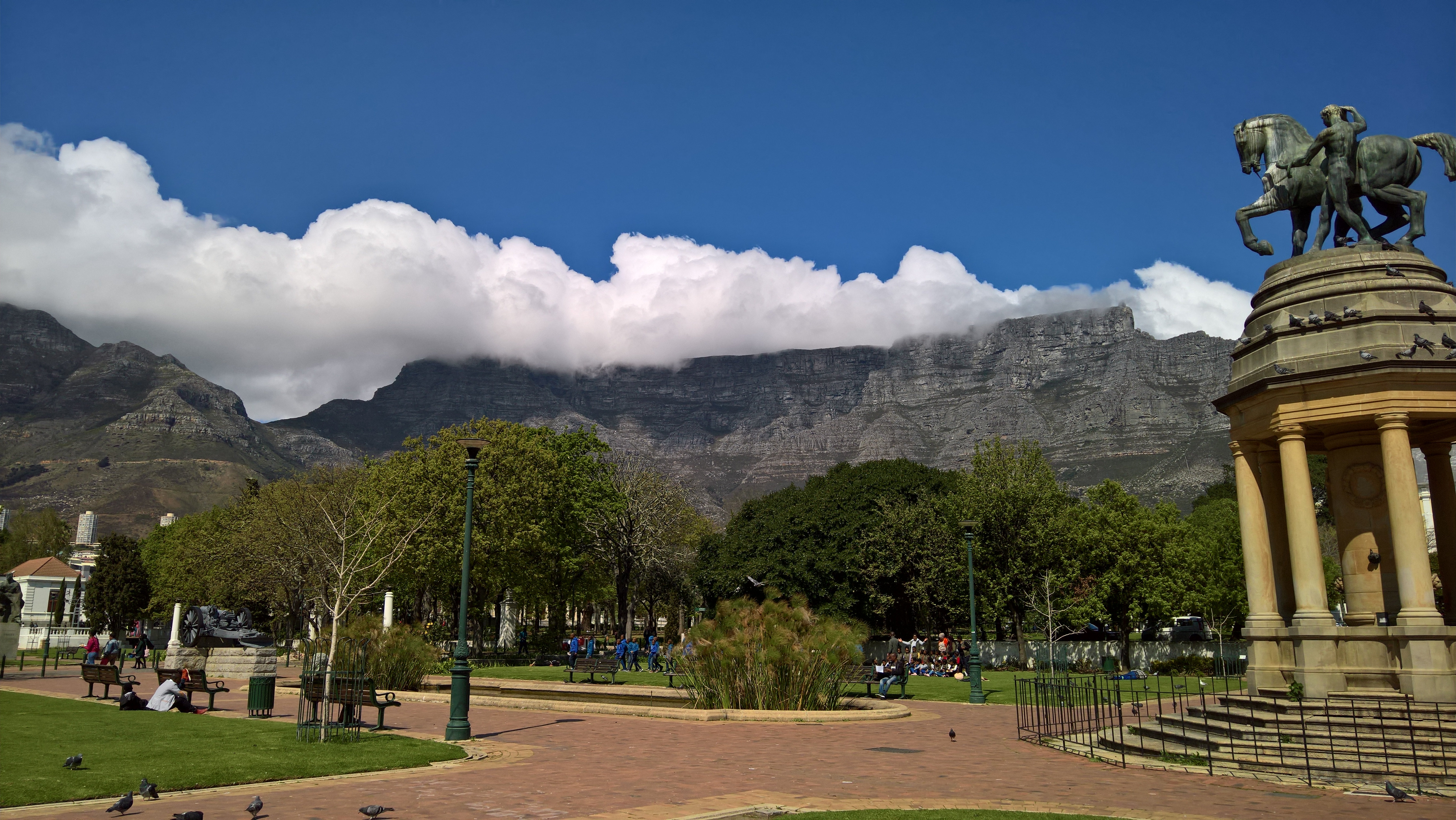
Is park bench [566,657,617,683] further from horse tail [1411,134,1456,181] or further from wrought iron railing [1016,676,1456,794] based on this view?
horse tail [1411,134,1456,181]

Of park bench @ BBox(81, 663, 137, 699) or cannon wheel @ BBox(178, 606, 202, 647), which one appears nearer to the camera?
park bench @ BBox(81, 663, 137, 699)

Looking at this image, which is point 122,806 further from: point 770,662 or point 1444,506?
point 1444,506

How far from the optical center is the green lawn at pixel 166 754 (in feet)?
33.1

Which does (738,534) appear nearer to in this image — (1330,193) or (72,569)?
(1330,193)

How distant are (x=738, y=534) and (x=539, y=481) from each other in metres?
17.0

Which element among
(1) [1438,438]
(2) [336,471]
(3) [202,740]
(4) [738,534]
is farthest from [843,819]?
(2) [336,471]

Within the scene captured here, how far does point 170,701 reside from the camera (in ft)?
60.2

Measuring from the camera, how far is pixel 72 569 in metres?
104

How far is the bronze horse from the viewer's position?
16922mm

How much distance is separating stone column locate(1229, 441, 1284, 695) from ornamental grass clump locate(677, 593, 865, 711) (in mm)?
8120

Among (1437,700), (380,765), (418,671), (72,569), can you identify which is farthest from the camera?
(72,569)

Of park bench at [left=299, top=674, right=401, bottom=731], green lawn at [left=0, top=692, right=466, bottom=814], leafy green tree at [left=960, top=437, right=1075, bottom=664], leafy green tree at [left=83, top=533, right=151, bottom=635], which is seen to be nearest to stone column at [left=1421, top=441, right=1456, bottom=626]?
green lawn at [left=0, top=692, right=466, bottom=814]

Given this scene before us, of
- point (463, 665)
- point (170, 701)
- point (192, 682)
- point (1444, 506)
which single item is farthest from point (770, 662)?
point (1444, 506)

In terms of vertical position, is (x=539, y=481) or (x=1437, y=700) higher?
(x=539, y=481)
